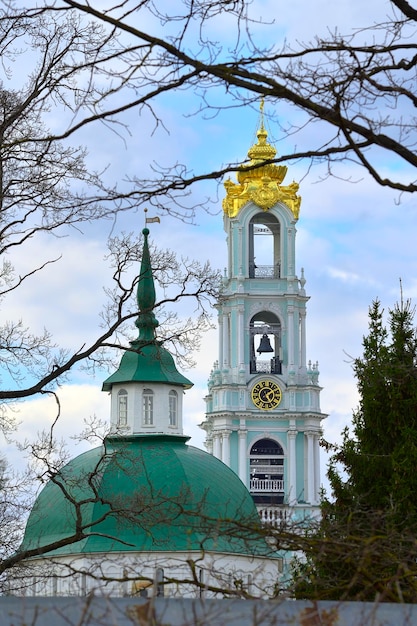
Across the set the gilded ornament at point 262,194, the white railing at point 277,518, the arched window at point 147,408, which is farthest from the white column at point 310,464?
the arched window at point 147,408

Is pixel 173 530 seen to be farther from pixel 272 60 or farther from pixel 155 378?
pixel 272 60

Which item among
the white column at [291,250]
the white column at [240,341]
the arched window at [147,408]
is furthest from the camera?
the white column at [291,250]

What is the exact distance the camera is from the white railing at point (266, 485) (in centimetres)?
7606

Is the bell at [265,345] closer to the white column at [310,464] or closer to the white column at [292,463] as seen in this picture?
the white column at [292,463]

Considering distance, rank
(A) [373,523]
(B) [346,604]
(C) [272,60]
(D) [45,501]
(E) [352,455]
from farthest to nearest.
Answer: (D) [45,501], (E) [352,455], (C) [272,60], (A) [373,523], (B) [346,604]

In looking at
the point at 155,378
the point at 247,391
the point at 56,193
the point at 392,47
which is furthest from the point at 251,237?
the point at 392,47

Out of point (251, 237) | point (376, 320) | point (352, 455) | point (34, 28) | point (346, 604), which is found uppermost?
point (251, 237)

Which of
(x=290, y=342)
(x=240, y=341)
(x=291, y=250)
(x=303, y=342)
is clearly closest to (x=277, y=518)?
(x=240, y=341)

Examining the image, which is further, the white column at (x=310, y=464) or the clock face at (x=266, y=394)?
the clock face at (x=266, y=394)

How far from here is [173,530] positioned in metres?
42.3

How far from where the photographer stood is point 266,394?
78688 millimetres

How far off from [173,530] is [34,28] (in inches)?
1070

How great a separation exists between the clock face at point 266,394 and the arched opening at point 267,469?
193 cm

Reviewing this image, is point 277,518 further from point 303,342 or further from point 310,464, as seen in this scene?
point 303,342
